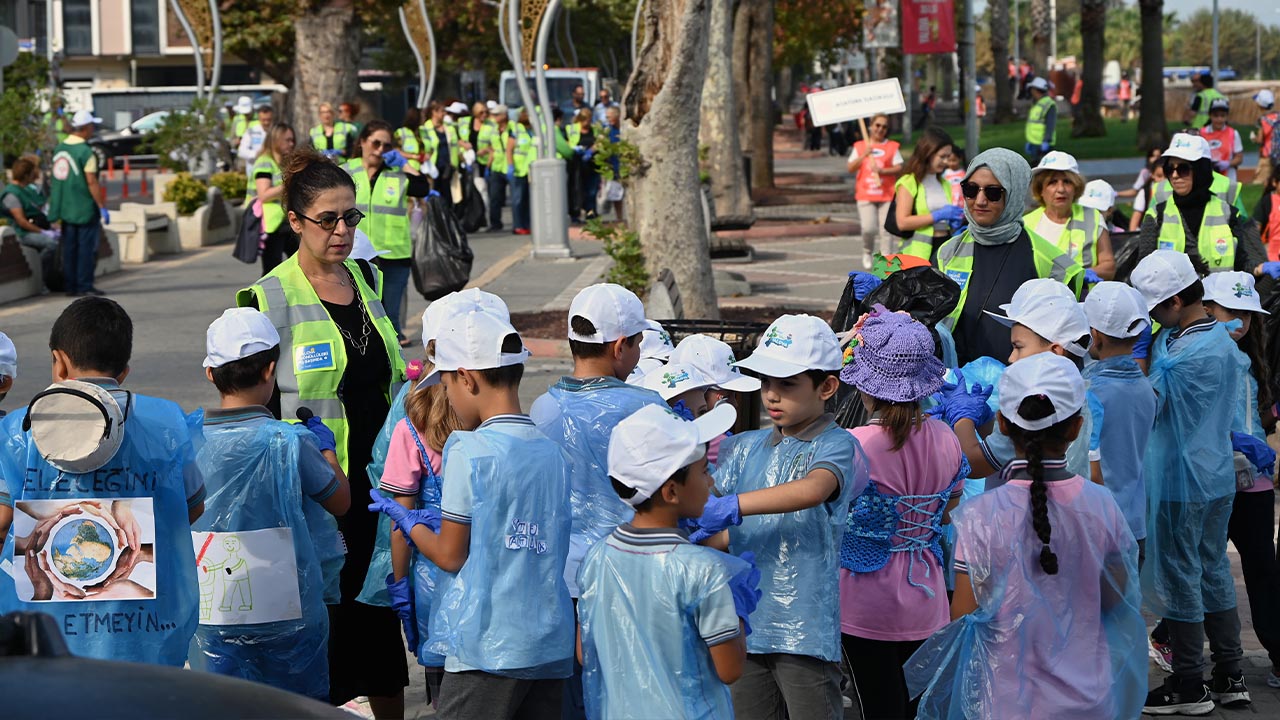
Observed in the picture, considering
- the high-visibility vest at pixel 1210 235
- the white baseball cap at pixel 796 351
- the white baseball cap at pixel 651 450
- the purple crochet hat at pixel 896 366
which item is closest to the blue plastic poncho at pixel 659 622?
the white baseball cap at pixel 651 450

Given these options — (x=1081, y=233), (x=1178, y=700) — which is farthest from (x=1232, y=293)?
(x=1081, y=233)

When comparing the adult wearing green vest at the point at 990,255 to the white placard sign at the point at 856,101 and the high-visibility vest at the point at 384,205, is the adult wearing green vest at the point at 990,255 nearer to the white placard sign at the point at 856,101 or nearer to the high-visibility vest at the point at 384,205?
the high-visibility vest at the point at 384,205

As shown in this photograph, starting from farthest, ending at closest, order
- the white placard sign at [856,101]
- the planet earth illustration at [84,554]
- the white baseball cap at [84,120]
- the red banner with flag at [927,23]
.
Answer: the red banner with flag at [927,23] < the white baseball cap at [84,120] < the white placard sign at [856,101] < the planet earth illustration at [84,554]

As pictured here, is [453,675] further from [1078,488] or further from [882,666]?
[1078,488]

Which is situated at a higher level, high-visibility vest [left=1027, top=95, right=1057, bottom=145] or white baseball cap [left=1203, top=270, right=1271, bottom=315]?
high-visibility vest [left=1027, top=95, right=1057, bottom=145]

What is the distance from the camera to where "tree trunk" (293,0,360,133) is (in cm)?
2922

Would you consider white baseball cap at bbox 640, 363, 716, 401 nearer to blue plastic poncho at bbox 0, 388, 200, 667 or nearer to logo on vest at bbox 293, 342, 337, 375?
logo on vest at bbox 293, 342, 337, 375

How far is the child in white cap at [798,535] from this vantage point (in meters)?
4.23

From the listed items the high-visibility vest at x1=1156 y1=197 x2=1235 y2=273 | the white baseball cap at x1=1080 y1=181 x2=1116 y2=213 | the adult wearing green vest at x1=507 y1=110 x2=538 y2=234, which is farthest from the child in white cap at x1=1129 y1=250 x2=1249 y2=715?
the adult wearing green vest at x1=507 y1=110 x2=538 y2=234

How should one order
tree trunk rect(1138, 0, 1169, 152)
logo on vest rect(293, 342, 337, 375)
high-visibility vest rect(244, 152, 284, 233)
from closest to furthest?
logo on vest rect(293, 342, 337, 375) < high-visibility vest rect(244, 152, 284, 233) < tree trunk rect(1138, 0, 1169, 152)

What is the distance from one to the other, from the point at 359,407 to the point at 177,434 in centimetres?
123

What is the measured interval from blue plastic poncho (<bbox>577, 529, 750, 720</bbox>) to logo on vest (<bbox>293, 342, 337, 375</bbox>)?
175 cm

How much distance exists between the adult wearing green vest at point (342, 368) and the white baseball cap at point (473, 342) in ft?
3.86

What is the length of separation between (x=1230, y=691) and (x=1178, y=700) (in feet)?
0.76
